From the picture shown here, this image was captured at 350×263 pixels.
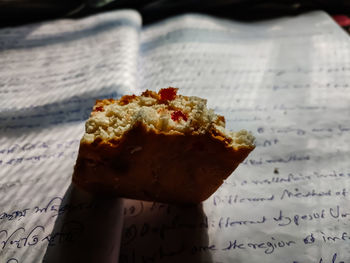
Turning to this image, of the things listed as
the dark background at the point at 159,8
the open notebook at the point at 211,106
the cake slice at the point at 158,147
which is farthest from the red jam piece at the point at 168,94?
the dark background at the point at 159,8

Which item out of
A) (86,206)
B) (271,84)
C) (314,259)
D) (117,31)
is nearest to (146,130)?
(86,206)

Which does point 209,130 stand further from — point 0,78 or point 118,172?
point 0,78

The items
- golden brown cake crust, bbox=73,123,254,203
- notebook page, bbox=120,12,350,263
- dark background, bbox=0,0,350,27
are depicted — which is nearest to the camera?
golden brown cake crust, bbox=73,123,254,203

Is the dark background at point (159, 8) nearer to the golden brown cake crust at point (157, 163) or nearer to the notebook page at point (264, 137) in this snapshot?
the notebook page at point (264, 137)

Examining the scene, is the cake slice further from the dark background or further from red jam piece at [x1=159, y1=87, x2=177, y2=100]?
the dark background

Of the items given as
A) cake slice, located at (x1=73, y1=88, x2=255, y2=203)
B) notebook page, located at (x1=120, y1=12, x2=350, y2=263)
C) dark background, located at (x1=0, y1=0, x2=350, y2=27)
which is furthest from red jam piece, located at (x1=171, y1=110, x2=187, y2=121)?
dark background, located at (x1=0, y1=0, x2=350, y2=27)

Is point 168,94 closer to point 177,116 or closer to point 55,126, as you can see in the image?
point 177,116

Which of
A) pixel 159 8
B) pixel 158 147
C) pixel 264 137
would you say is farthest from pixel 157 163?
pixel 159 8
